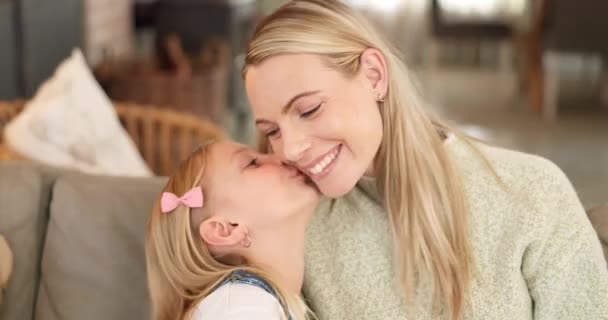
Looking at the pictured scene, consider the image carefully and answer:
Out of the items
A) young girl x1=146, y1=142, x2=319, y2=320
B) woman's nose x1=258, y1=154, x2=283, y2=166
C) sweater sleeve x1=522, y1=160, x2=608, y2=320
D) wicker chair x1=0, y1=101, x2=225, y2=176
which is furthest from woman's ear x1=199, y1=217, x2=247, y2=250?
wicker chair x1=0, y1=101, x2=225, y2=176

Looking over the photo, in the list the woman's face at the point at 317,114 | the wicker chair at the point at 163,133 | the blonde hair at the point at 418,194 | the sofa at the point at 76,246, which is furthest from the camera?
the wicker chair at the point at 163,133

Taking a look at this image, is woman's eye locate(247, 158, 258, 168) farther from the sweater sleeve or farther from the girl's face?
the sweater sleeve

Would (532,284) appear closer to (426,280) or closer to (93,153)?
(426,280)

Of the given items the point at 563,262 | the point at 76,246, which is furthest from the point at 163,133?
the point at 563,262

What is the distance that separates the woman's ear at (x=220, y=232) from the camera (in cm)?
154

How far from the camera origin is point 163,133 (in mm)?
3059

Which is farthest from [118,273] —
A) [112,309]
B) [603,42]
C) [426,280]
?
[603,42]

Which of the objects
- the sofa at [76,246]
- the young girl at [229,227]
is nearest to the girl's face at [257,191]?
the young girl at [229,227]

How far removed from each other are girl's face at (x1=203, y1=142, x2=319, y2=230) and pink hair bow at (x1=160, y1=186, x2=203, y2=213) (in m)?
0.03

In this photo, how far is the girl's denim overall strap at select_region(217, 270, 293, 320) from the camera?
1508 mm

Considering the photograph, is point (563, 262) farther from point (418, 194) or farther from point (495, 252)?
point (418, 194)

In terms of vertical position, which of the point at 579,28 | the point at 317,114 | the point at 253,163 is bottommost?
the point at 579,28

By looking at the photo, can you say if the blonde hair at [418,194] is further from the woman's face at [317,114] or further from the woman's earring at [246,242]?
the woman's earring at [246,242]

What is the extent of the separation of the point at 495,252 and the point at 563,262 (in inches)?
4.7
